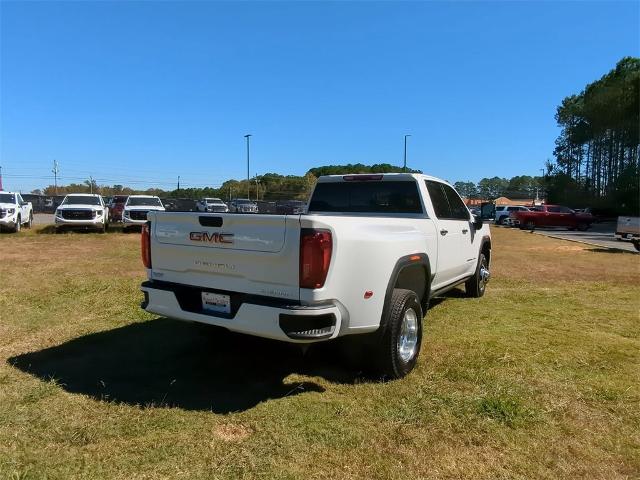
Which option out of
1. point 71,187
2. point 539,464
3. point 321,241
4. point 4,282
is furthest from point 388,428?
point 71,187

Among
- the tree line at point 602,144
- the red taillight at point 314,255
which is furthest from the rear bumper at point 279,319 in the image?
the tree line at point 602,144

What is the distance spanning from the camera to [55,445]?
122 inches

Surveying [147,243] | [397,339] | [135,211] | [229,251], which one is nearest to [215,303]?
[229,251]

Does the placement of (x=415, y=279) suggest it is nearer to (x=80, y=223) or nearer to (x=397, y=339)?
(x=397, y=339)

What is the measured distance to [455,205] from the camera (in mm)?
6637

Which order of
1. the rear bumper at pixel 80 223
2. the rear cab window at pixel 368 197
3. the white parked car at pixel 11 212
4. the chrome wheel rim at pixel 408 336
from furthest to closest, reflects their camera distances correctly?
the rear bumper at pixel 80 223 → the white parked car at pixel 11 212 → the rear cab window at pixel 368 197 → the chrome wheel rim at pixel 408 336

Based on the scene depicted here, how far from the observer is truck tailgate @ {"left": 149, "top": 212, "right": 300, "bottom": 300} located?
3.57m

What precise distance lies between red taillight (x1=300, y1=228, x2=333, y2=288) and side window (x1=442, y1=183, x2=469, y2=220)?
3269 mm

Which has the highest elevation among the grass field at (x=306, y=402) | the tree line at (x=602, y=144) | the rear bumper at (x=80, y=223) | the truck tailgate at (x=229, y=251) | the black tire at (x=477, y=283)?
the tree line at (x=602, y=144)

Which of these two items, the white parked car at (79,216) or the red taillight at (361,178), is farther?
the white parked car at (79,216)

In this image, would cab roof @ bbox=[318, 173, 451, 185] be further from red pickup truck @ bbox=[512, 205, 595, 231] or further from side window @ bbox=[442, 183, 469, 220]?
red pickup truck @ bbox=[512, 205, 595, 231]

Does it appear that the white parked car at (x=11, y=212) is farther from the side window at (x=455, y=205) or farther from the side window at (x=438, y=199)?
the side window at (x=438, y=199)

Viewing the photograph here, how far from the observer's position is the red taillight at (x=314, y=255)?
3.47m

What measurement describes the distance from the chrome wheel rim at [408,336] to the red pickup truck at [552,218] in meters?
30.8
